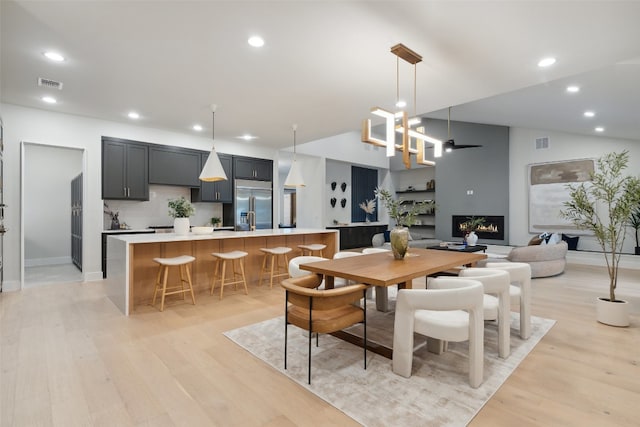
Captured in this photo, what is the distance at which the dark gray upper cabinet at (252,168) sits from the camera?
23.2 ft

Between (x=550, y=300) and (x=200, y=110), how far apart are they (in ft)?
18.9

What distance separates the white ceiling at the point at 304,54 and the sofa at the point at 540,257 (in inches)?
97.9

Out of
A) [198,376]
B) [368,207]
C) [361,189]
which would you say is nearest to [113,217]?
[198,376]

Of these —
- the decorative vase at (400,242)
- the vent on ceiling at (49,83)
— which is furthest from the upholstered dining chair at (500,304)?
the vent on ceiling at (49,83)

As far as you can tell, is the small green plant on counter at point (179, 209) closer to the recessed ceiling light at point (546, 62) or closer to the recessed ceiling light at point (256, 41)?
Answer: the recessed ceiling light at point (256, 41)

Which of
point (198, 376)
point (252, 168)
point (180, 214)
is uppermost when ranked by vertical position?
point (252, 168)

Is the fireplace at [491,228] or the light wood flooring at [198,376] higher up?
the fireplace at [491,228]

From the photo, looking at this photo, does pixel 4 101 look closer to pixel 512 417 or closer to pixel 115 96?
pixel 115 96

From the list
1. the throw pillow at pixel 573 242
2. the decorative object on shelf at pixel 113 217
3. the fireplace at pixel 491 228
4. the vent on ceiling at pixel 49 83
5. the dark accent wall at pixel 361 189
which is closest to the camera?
the vent on ceiling at pixel 49 83

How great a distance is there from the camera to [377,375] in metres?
2.20

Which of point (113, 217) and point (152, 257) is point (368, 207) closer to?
point (113, 217)

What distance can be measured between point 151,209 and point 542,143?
31.2ft

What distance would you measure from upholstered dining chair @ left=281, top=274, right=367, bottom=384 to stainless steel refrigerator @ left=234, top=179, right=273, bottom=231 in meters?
4.67

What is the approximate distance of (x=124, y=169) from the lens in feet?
18.2
